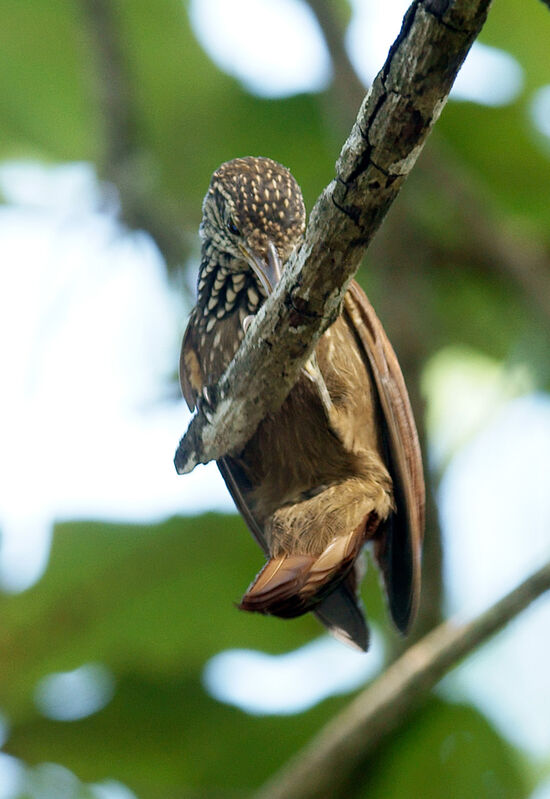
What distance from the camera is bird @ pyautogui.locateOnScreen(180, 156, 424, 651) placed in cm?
251

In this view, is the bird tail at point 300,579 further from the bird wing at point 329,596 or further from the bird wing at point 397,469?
the bird wing at point 329,596

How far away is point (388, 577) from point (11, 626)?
245cm

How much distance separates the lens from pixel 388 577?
2.71m

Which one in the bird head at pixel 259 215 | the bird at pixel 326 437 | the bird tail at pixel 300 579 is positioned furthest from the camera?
the bird head at pixel 259 215

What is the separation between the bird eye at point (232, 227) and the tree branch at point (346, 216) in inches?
28.6

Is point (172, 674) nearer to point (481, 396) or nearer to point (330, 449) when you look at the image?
point (481, 396)

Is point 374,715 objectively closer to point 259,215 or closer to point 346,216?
point 259,215

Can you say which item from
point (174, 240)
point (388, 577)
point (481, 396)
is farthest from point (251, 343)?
point (481, 396)

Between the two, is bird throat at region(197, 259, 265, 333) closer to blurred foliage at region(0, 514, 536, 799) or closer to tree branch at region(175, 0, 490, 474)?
tree branch at region(175, 0, 490, 474)

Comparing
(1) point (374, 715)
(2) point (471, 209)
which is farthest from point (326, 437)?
(2) point (471, 209)

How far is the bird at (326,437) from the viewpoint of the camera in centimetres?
251

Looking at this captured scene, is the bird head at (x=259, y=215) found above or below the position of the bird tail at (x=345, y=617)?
above

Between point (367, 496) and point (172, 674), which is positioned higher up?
point (367, 496)

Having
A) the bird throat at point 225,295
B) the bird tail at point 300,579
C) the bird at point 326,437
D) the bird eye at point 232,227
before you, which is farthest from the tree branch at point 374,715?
the bird eye at point 232,227
